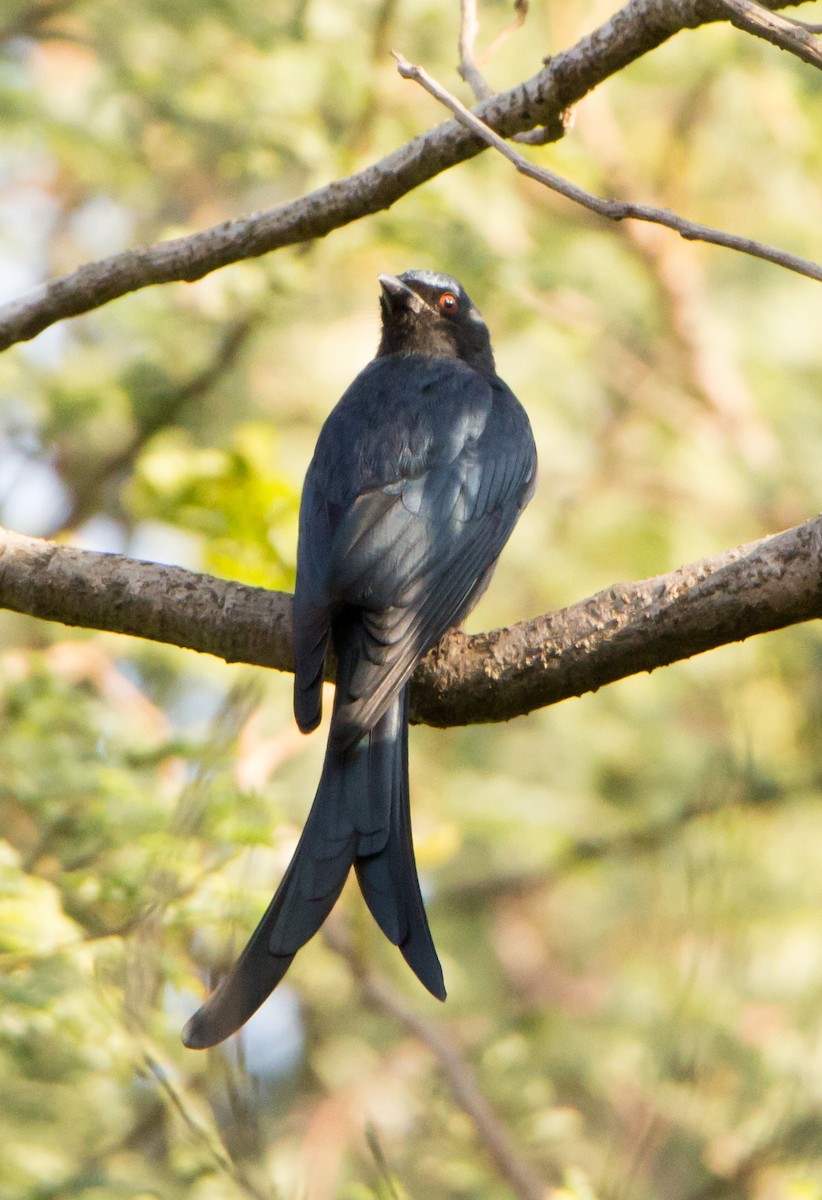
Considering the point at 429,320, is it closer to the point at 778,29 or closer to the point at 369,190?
the point at 369,190

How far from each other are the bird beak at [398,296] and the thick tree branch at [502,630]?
A: 1818mm

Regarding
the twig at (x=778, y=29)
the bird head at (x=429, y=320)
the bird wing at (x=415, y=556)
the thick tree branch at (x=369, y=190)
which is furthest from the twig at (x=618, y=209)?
the bird head at (x=429, y=320)

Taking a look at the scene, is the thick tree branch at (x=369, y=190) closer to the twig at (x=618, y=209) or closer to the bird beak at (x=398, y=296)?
the twig at (x=618, y=209)

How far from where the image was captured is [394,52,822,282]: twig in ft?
9.17

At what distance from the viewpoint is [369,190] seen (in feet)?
11.6

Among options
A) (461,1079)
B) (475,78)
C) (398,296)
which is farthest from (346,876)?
(398,296)

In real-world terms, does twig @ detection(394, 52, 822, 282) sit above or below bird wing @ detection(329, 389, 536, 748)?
above

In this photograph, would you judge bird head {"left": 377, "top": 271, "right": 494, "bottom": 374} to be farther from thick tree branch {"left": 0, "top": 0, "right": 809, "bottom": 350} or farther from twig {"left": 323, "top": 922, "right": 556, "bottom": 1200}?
twig {"left": 323, "top": 922, "right": 556, "bottom": 1200}

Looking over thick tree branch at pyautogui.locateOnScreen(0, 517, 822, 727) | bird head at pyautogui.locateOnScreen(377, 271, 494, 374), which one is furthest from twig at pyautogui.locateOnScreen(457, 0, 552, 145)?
bird head at pyautogui.locateOnScreen(377, 271, 494, 374)

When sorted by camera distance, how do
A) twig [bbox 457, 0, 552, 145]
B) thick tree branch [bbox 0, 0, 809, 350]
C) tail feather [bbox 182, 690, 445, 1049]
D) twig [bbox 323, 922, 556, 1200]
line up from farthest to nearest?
twig [bbox 323, 922, 556, 1200] → twig [bbox 457, 0, 552, 145] → thick tree branch [bbox 0, 0, 809, 350] → tail feather [bbox 182, 690, 445, 1049]

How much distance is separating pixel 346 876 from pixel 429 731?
396cm

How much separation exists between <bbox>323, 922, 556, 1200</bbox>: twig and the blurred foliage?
0.29 feet

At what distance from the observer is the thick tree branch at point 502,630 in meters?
2.86

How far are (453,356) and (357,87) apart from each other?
1.18 meters
